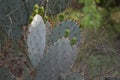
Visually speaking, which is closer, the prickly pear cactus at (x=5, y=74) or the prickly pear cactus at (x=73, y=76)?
the prickly pear cactus at (x=73, y=76)

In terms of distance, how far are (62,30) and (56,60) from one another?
0.50 metres

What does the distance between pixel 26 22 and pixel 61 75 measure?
1.04 m

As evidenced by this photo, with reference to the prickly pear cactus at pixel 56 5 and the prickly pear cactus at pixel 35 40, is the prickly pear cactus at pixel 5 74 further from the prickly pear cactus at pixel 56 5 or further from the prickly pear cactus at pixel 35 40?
the prickly pear cactus at pixel 56 5

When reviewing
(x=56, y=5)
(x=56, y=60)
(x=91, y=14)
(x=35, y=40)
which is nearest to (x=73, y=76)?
(x=56, y=60)

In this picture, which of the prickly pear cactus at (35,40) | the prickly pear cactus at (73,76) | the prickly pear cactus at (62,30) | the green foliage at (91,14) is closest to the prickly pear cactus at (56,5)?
the prickly pear cactus at (62,30)

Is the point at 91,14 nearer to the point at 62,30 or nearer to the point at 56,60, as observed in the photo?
the point at 62,30

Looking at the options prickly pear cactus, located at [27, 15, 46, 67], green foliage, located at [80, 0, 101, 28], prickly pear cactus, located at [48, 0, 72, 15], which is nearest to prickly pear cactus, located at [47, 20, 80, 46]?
prickly pear cactus, located at [27, 15, 46, 67]

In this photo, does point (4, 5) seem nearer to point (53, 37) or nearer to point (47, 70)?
point (53, 37)

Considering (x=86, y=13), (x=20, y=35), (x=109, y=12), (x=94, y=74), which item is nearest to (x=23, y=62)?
(x=20, y=35)

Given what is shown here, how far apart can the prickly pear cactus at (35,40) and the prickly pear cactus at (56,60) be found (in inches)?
2.1

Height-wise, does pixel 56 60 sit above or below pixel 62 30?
below

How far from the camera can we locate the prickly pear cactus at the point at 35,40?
2.71 m

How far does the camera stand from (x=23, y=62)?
346cm

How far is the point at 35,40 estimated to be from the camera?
2.73 meters
